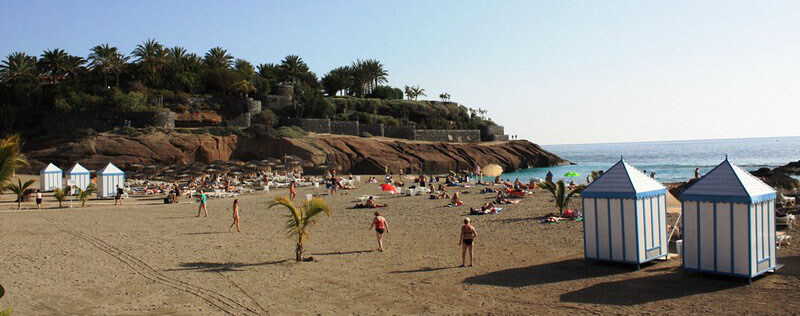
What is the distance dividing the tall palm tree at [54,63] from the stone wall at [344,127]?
82.9 ft

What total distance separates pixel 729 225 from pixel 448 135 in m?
54.7

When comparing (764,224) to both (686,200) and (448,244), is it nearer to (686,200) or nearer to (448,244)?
(686,200)

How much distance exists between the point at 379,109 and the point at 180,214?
50.0 meters

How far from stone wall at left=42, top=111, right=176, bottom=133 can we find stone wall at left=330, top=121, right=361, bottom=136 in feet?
50.6

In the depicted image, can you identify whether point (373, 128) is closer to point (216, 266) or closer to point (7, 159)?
point (7, 159)

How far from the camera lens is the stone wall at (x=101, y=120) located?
47906mm

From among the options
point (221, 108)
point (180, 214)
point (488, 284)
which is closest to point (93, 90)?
point (221, 108)

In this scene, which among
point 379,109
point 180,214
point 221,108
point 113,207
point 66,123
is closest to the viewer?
point 180,214

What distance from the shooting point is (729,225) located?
30.9 feet

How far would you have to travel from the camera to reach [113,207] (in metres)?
24.4

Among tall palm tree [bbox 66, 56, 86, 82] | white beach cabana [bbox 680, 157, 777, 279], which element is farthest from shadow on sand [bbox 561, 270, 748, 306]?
tall palm tree [bbox 66, 56, 86, 82]

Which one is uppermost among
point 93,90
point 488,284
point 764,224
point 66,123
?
point 93,90

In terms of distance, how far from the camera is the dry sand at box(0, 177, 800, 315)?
342 inches

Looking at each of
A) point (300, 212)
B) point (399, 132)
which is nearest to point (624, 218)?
point (300, 212)
